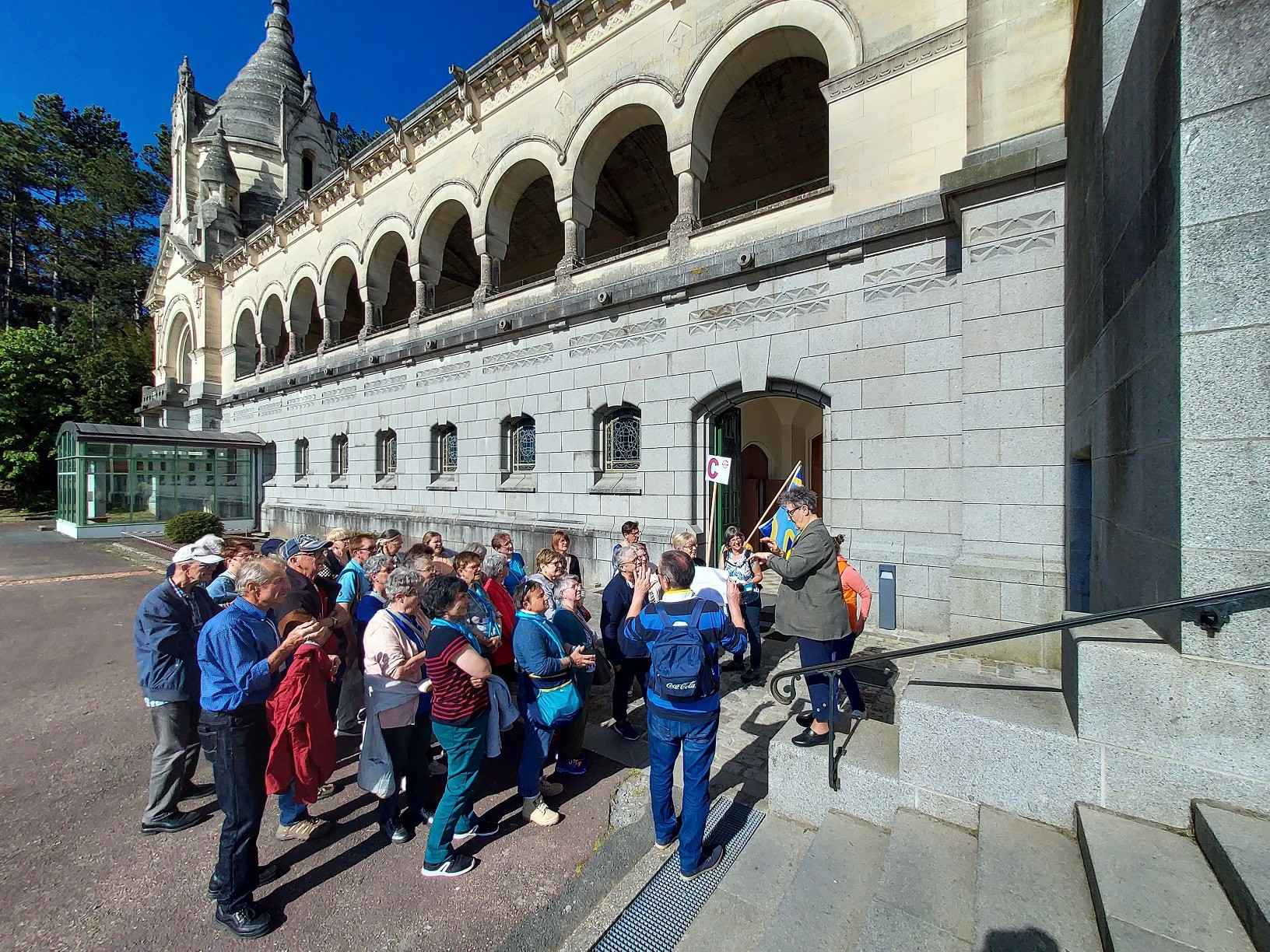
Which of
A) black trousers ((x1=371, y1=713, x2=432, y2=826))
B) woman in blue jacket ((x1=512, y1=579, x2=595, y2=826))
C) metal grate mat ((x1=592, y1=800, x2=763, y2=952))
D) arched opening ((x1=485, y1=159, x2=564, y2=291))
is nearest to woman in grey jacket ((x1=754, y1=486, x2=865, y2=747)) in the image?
metal grate mat ((x1=592, y1=800, x2=763, y2=952))

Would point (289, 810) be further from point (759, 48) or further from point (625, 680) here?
point (759, 48)

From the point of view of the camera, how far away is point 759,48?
30.1ft

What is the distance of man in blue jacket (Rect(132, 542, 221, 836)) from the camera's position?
11.4ft

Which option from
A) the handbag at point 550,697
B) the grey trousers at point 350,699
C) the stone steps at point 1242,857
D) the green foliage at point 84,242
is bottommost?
the grey trousers at point 350,699

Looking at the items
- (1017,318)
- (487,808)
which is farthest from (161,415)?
(1017,318)

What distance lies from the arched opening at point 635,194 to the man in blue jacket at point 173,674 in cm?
1193

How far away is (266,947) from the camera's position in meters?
2.75

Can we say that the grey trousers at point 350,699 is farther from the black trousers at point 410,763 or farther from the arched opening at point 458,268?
the arched opening at point 458,268

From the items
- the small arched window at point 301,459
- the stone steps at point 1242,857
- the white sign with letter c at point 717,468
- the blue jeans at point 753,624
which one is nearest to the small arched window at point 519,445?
the white sign with letter c at point 717,468

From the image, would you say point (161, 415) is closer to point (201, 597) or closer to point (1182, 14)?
point (201, 597)

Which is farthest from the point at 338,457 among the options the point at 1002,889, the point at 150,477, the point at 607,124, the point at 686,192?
the point at 1002,889

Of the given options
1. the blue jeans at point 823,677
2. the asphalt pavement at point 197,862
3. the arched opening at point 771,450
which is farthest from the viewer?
the arched opening at point 771,450

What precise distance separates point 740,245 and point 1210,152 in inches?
286

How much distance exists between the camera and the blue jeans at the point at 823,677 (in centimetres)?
383
